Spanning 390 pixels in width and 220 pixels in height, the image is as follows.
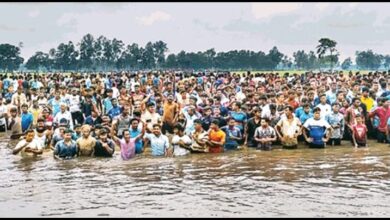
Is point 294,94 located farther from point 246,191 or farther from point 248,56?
point 248,56

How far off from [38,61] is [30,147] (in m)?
103

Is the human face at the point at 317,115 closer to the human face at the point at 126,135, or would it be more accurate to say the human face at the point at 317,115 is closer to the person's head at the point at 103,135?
the human face at the point at 126,135

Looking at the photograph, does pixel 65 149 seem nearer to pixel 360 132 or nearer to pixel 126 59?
pixel 360 132

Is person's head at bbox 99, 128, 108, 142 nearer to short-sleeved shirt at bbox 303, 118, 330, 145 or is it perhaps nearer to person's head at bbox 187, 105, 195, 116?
person's head at bbox 187, 105, 195, 116

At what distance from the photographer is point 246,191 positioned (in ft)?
37.0

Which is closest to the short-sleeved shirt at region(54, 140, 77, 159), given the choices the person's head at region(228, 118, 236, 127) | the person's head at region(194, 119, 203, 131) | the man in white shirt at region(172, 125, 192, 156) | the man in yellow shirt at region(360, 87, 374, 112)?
the man in white shirt at region(172, 125, 192, 156)

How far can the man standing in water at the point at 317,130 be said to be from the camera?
16.7 metres

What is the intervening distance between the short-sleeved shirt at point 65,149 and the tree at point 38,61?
3961 inches

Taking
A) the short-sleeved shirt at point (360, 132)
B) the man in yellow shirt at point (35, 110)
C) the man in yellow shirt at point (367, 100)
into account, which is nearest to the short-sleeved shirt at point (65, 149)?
the man in yellow shirt at point (35, 110)

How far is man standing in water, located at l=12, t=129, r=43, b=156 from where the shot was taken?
15.9 m

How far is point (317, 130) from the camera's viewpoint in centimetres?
1672

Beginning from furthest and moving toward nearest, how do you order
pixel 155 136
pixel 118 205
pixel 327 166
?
pixel 155 136
pixel 327 166
pixel 118 205

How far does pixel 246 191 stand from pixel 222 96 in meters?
9.21

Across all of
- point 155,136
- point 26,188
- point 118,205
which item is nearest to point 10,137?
point 155,136
